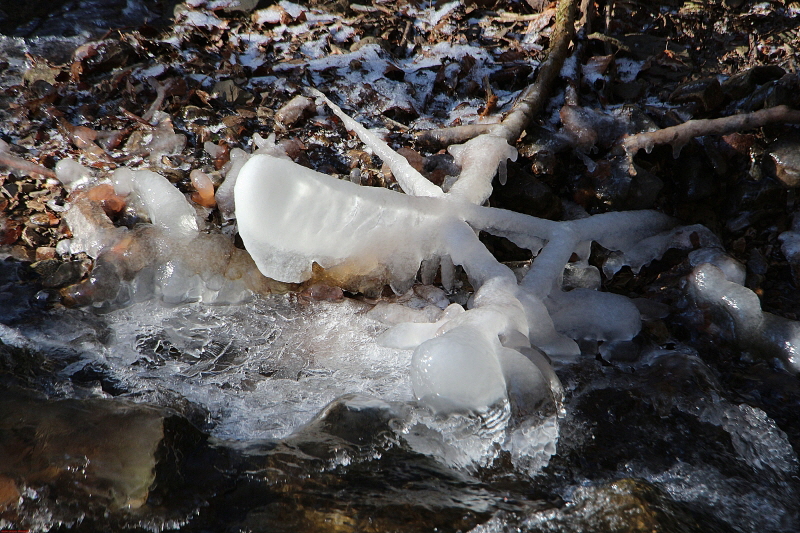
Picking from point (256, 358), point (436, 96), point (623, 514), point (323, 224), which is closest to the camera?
point (623, 514)

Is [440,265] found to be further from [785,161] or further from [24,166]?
[24,166]

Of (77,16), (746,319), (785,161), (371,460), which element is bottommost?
(77,16)

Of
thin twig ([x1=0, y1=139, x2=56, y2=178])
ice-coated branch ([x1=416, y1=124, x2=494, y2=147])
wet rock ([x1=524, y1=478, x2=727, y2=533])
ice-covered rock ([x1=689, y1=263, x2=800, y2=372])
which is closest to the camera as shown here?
wet rock ([x1=524, y1=478, x2=727, y2=533])

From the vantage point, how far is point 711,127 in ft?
10.1

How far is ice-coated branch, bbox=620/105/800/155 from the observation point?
305 centimetres

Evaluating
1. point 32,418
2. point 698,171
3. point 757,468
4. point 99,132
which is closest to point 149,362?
point 32,418

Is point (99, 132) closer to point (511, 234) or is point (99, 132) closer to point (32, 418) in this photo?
point (32, 418)

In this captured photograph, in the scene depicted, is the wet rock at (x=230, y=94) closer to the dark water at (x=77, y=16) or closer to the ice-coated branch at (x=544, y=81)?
the dark water at (x=77, y=16)

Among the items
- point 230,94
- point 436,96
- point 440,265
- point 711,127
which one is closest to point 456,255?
point 440,265

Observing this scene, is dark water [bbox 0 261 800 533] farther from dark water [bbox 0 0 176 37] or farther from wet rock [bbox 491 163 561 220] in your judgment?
dark water [bbox 0 0 176 37]

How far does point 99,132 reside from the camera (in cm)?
345

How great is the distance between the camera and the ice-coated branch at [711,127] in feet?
10.0

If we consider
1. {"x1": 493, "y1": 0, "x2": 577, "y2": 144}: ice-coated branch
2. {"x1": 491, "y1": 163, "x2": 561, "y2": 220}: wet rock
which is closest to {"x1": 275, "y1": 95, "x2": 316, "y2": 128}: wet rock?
{"x1": 493, "y1": 0, "x2": 577, "y2": 144}: ice-coated branch

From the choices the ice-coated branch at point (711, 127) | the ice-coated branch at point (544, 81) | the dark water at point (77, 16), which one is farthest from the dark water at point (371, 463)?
the dark water at point (77, 16)
